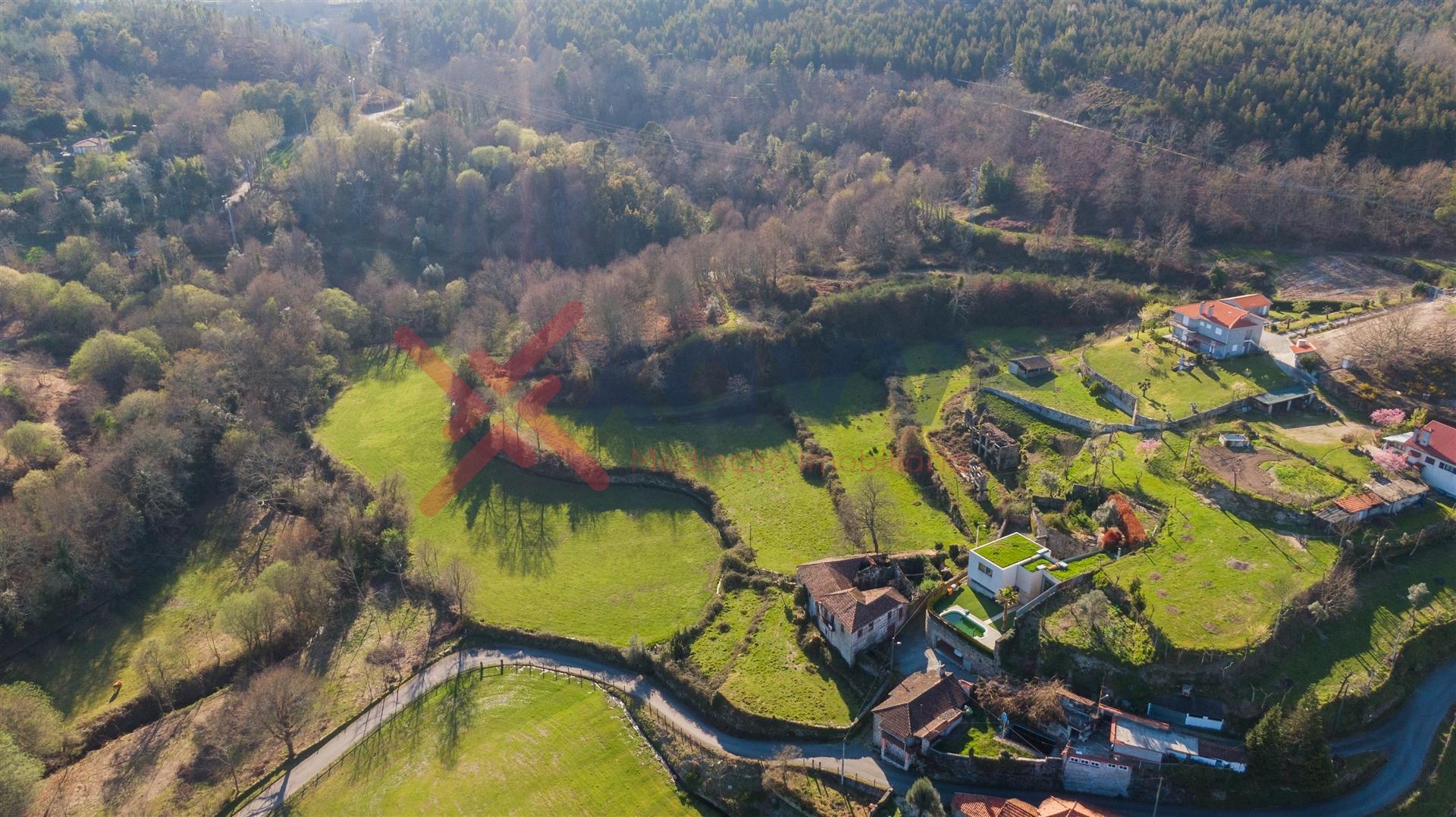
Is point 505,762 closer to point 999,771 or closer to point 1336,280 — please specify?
point 999,771

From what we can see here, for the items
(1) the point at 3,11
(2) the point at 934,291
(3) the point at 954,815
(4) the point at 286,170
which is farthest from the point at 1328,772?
(1) the point at 3,11

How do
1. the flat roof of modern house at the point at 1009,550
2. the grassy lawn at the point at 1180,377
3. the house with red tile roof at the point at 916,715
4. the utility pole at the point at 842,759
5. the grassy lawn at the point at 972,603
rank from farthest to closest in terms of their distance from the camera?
the grassy lawn at the point at 1180,377, the flat roof of modern house at the point at 1009,550, the grassy lawn at the point at 972,603, the utility pole at the point at 842,759, the house with red tile roof at the point at 916,715

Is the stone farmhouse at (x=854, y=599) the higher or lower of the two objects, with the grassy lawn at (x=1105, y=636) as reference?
lower

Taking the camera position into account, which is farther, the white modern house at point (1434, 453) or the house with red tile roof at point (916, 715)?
the white modern house at point (1434, 453)

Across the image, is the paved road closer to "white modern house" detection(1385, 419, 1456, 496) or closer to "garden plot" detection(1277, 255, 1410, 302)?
"white modern house" detection(1385, 419, 1456, 496)

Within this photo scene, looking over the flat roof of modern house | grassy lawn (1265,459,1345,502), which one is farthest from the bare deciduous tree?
grassy lawn (1265,459,1345,502)

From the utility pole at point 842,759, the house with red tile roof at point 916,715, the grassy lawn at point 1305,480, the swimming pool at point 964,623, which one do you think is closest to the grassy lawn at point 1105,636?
the swimming pool at point 964,623

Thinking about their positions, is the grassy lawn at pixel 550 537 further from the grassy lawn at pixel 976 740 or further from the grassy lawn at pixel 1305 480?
the grassy lawn at pixel 1305 480

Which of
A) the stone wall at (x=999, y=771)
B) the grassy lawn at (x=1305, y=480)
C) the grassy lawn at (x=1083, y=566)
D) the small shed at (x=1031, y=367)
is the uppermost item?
the grassy lawn at (x=1305, y=480)
